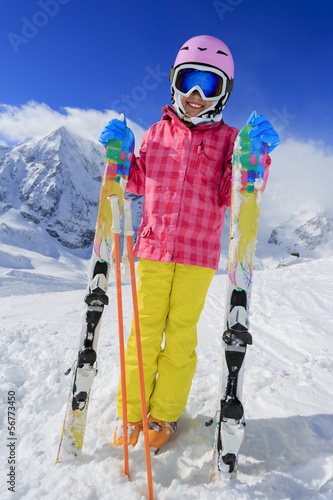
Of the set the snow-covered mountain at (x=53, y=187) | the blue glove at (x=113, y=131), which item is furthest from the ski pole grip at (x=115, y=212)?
the snow-covered mountain at (x=53, y=187)

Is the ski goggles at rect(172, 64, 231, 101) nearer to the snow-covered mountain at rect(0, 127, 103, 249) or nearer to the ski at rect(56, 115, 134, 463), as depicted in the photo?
the ski at rect(56, 115, 134, 463)

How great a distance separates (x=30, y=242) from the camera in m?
115

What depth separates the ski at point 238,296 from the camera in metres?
1.79

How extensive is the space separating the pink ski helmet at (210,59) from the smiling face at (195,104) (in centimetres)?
7

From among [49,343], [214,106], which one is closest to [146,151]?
[214,106]

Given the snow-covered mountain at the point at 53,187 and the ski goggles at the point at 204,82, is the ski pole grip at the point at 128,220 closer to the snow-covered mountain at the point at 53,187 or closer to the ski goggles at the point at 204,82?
the ski goggles at the point at 204,82

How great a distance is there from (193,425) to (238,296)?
44.7 inches

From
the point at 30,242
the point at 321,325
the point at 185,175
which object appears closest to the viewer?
the point at 185,175

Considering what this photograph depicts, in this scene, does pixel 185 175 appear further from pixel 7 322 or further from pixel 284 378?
pixel 7 322

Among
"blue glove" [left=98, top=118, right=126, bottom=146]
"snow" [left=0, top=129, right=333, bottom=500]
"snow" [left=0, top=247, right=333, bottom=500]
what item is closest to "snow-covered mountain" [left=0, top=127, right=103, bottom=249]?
"snow" [left=0, top=129, right=333, bottom=500]

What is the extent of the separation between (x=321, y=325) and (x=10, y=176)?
6612 inches

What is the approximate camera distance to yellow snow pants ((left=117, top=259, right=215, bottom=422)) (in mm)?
2223

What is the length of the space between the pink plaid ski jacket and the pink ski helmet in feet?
0.88

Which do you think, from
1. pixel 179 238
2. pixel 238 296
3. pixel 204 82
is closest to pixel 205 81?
pixel 204 82
